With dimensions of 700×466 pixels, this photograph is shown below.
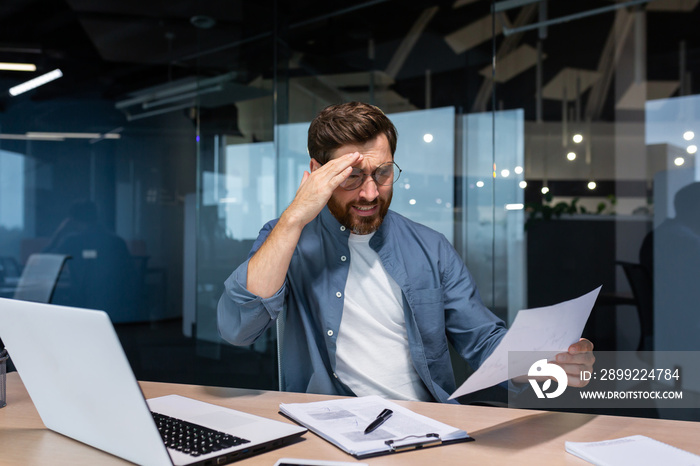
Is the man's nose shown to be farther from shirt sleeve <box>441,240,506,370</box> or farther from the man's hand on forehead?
shirt sleeve <box>441,240,506,370</box>

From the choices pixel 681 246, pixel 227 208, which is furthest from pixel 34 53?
pixel 681 246

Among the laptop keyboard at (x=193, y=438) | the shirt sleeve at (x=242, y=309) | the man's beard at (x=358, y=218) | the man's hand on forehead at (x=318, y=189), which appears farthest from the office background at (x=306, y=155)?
the laptop keyboard at (x=193, y=438)

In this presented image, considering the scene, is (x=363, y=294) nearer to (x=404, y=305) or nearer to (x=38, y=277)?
(x=404, y=305)

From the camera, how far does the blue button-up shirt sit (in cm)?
158

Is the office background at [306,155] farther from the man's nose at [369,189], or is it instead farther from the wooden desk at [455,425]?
the wooden desk at [455,425]

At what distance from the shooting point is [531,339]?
107cm

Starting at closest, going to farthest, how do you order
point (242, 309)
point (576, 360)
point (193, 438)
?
point (193, 438) < point (576, 360) < point (242, 309)

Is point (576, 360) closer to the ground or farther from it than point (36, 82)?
closer to the ground

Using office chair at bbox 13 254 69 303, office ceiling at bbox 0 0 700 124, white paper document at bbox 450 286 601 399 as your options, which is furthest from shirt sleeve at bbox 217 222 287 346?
office chair at bbox 13 254 69 303

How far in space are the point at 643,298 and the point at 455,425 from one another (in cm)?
269

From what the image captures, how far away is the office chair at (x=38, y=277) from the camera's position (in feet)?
12.1

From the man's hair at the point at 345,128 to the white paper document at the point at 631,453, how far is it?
1.00 m

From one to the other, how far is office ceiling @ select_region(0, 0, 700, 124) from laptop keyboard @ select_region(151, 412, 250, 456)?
2967 mm

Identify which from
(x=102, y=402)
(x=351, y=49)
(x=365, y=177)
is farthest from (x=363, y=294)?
(x=351, y=49)
